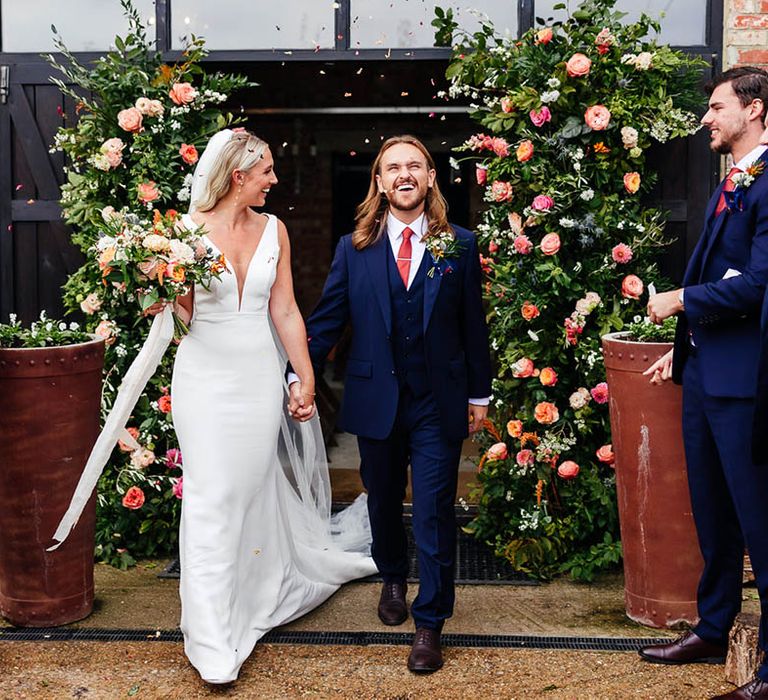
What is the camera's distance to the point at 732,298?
3.34 m

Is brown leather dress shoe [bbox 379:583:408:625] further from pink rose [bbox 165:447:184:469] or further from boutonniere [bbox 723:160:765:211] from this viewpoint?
boutonniere [bbox 723:160:765:211]

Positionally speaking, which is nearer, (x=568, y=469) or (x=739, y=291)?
(x=739, y=291)

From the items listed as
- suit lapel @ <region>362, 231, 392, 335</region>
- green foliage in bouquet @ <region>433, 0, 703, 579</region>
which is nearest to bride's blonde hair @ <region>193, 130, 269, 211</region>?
suit lapel @ <region>362, 231, 392, 335</region>

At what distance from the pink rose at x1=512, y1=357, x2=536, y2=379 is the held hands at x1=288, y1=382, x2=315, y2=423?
122 centimetres

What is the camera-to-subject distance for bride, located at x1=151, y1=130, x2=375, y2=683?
3.86 m

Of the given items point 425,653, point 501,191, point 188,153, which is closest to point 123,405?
point 425,653

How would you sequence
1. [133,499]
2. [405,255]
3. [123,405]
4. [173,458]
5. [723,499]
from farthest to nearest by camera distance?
[173,458], [133,499], [405,255], [123,405], [723,499]

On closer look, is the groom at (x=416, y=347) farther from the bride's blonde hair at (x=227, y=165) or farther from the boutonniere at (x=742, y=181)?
the boutonniere at (x=742, y=181)

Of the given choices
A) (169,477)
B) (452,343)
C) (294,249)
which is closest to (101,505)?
(169,477)

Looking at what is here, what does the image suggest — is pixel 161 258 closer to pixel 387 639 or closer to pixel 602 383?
pixel 387 639

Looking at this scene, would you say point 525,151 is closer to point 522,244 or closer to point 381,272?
point 522,244

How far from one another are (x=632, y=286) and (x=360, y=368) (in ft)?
4.87

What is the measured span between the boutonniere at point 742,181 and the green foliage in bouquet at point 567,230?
51.5 inches

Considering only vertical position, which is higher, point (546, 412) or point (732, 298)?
point (732, 298)
